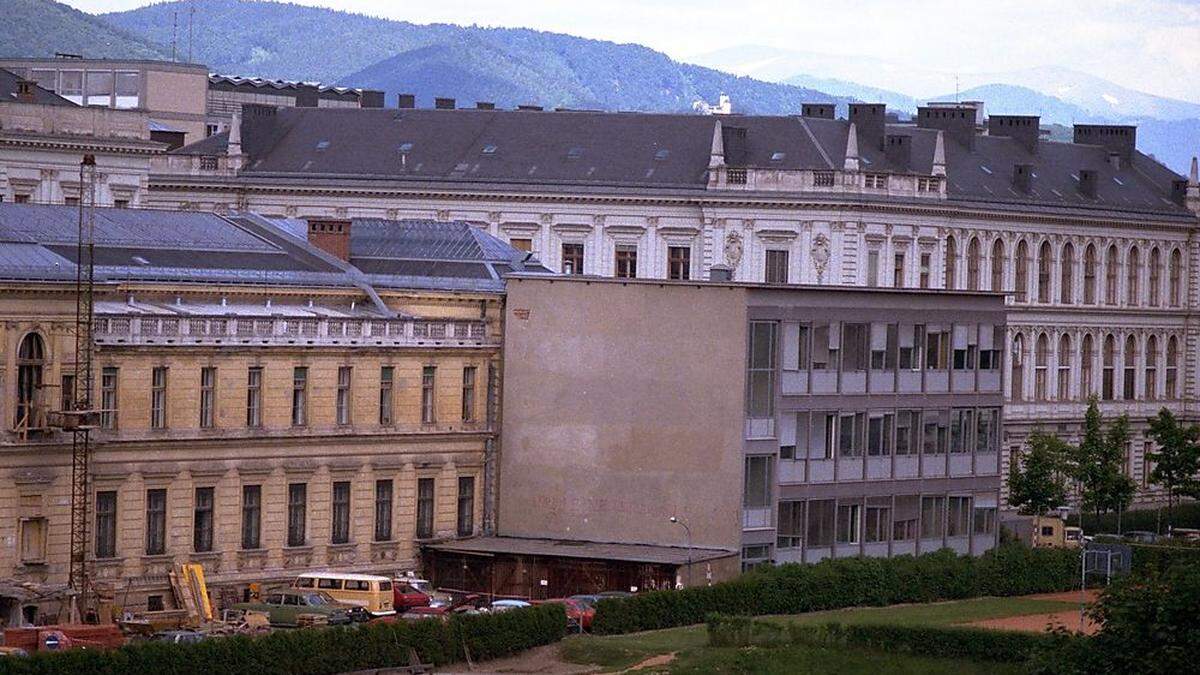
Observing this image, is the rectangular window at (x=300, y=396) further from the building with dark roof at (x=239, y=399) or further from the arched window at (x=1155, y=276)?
the arched window at (x=1155, y=276)

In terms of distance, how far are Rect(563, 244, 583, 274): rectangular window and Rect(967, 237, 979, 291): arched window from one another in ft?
59.4

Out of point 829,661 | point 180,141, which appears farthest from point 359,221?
point 180,141

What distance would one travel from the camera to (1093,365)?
172m

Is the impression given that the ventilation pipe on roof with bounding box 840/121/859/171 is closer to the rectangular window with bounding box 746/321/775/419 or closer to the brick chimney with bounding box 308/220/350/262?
the brick chimney with bounding box 308/220/350/262

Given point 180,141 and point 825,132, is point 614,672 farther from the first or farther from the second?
point 180,141

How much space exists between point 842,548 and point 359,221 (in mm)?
21391

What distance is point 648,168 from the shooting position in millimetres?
157750

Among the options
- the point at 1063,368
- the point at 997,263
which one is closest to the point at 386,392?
the point at 997,263

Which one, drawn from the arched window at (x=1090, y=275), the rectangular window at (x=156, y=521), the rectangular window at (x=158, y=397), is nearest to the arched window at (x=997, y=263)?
the arched window at (x=1090, y=275)

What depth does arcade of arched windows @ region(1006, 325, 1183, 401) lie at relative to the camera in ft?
543

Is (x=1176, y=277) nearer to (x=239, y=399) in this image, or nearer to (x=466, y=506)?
(x=466, y=506)

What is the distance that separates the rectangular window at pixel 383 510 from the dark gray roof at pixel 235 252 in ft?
24.0

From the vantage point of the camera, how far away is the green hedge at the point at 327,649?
76.4 m

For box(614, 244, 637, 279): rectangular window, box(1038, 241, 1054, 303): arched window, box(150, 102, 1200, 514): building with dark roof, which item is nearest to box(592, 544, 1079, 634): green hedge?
box(150, 102, 1200, 514): building with dark roof
